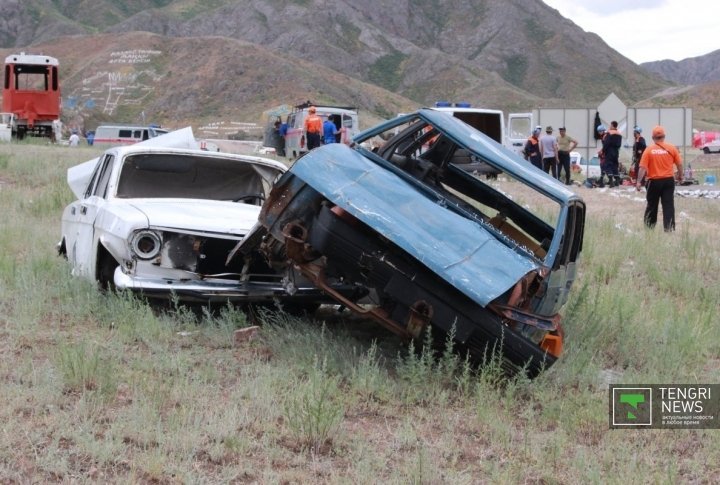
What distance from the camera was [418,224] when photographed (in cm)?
563

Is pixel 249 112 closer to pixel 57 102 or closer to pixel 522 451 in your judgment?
pixel 57 102

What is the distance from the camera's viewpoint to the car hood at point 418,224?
5328 millimetres

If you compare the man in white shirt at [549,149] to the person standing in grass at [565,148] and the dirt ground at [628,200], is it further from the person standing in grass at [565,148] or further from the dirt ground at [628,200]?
the dirt ground at [628,200]

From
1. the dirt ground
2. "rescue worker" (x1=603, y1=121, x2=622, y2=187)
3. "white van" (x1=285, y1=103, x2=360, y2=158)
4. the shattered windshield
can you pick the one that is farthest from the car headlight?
"white van" (x1=285, y1=103, x2=360, y2=158)

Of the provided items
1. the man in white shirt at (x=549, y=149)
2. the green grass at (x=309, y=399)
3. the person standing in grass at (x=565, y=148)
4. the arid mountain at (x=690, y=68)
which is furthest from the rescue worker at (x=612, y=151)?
the arid mountain at (x=690, y=68)

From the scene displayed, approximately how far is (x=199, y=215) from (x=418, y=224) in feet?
7.70

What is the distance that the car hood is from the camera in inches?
210

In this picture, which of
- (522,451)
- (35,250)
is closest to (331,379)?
(522,451)

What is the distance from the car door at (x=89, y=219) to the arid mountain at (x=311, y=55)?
48.0m

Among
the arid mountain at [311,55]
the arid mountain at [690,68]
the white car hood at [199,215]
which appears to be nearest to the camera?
the white car hood at [199,215]

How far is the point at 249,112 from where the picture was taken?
5953 cm

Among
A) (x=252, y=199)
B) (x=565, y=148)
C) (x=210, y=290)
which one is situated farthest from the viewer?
(x=565, y=148)

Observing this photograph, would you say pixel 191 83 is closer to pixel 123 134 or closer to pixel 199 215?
pixel 123 134

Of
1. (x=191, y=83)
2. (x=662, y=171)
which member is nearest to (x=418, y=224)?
(x=662, y=171)
